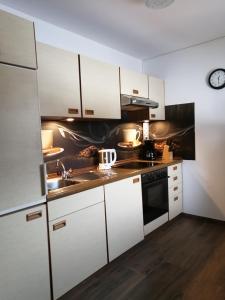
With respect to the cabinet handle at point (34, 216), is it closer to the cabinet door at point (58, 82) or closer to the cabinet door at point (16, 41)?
the cabinet door at point (58, 82)

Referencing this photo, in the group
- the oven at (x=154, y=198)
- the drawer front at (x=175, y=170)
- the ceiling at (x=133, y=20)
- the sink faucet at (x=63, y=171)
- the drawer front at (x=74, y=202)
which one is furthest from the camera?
the drawer front at (x=175, y=170)

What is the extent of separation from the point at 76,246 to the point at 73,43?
6.87 ft

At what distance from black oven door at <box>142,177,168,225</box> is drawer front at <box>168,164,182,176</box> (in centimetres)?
15

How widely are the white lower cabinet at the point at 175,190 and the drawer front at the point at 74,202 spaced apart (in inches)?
52.6

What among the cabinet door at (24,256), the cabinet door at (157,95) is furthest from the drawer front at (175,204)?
the cabinet door at (24,256)

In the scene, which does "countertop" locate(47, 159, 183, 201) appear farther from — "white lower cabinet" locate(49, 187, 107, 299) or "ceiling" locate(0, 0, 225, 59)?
"ceiling" locate(0, 0, 225, 59)

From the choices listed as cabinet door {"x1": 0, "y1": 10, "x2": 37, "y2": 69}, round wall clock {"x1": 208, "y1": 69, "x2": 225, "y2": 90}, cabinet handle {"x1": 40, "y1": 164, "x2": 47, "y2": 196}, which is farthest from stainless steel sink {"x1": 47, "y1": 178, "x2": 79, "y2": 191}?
round wall clock {"x1": 208, "y1": 69, "x2": 225, "y2": 90}

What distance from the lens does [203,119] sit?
2.96 metres

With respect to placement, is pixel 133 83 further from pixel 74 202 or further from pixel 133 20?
pixel 74 202

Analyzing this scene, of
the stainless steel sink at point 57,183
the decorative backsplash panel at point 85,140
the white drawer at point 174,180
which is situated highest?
the decorative backsplash panel at point 85,140

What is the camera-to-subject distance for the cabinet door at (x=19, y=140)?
52.2 inches

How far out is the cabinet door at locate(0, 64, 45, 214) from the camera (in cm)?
133

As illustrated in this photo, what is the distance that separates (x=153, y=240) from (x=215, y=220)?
98 centimetres

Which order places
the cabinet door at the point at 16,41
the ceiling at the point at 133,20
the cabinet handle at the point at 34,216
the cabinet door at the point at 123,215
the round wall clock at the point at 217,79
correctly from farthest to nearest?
the round wall clock at the point at 217,79, the cabinet door at the point at 123,215, the ceiling at the point at 133,20, the cabinet handle at the point at 34,216, the cabinet door at the point at 16,41
